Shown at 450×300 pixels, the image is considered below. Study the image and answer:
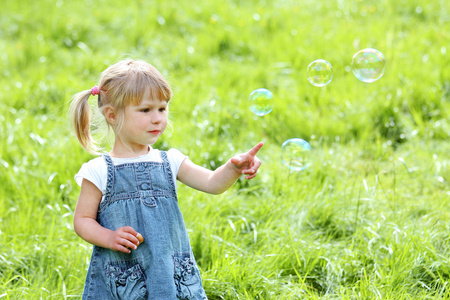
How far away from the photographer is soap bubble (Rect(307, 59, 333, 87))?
3.22m

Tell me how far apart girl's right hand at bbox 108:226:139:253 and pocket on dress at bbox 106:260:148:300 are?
11 centimetres

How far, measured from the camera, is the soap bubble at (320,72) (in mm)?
3221

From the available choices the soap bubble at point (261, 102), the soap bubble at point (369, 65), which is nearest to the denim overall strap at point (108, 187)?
the soap bubble at point (261, 102)

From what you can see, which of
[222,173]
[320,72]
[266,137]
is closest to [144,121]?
[222,173]

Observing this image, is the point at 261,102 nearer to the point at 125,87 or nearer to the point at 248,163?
the point at 248,163

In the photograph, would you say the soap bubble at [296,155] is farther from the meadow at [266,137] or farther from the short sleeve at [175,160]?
the short sleeve at [175,160]

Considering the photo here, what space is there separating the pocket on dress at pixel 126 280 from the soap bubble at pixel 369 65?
6.15 ft

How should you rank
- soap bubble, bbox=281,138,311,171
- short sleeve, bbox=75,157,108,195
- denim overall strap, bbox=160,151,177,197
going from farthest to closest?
1. soap bubble, bbox=281,138,311,171
2. denim overall strap, bbox=160,151,177,197
3. short sleeve, bbox=75,157,108,195

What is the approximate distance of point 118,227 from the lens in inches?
89.9

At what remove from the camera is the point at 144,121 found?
2.31m

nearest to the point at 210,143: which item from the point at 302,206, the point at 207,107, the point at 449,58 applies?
the point at 207,107

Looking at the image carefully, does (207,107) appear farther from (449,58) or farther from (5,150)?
(449,58)

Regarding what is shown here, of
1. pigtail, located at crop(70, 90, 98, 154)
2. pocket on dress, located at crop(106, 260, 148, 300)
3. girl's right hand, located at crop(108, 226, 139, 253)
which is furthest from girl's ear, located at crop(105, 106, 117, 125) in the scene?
pocket on dress, located at crop(106, 260, 148, 300)

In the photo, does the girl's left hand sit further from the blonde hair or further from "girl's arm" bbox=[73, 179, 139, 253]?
"girl's arm" bbox=[73, 179, 139, 253]
